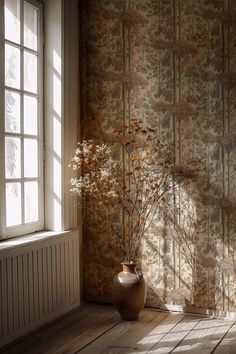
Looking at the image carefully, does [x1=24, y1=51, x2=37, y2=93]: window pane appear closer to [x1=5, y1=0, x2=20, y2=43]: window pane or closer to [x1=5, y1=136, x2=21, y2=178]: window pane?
[x1=5, y1=0, x2=20, y2=43]: window pane

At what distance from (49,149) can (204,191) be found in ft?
4.84

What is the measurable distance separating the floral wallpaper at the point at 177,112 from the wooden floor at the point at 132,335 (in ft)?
0.97

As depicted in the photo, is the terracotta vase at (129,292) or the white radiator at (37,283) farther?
the terracotta vase at (129,292)

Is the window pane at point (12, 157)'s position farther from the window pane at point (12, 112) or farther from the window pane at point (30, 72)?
the window pane at point (30, 72)

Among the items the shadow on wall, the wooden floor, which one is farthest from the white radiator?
the shadow on wall

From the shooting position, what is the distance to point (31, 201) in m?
4.68

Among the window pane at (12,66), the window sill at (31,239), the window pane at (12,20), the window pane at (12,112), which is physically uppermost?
the window pane at (12,20)

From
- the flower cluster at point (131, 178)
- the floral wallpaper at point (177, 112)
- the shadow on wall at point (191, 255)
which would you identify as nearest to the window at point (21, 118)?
the flower cluster at point (131, 178)

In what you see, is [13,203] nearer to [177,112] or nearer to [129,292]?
[129,292]

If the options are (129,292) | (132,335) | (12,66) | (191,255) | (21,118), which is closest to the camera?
(132,335)

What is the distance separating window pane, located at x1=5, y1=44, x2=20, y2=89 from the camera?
432 cm

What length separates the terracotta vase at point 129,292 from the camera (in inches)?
181

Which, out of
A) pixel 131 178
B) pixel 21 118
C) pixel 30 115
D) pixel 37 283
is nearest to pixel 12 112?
pixel 21 118

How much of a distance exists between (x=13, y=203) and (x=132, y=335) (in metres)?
1.47
